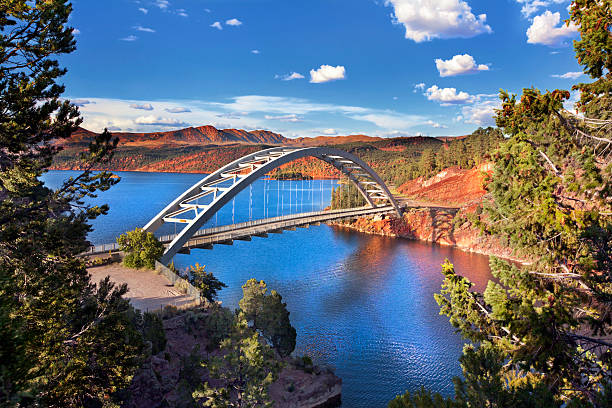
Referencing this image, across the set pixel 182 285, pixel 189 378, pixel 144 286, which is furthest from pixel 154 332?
pixel 144 286

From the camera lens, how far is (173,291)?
744 inches

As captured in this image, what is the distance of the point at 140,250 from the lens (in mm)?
22422

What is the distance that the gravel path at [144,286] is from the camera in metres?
17.2

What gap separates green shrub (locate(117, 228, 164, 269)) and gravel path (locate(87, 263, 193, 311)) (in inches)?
18.1

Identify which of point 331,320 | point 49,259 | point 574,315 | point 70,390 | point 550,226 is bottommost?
point 331,320

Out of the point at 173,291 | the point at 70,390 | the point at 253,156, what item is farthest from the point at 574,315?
the point at 253,156

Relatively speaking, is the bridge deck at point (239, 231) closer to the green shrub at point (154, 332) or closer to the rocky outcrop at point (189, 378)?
the rocky outcrop at point (189, 378)

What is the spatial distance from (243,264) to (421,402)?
28.8 m

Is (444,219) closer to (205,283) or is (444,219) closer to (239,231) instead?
(239,231)

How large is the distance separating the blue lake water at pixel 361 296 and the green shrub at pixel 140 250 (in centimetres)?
535

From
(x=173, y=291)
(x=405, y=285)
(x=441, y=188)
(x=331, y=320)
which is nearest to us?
(x=173, y=291)

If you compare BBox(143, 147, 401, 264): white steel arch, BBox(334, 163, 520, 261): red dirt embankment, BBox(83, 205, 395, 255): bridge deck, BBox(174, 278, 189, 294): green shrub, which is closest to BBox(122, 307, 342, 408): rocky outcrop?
BBox(174, 278, 189, 294): green shrub

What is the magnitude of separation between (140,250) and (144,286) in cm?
383

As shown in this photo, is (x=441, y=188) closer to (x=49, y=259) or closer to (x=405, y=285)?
(x=405, y=285)
